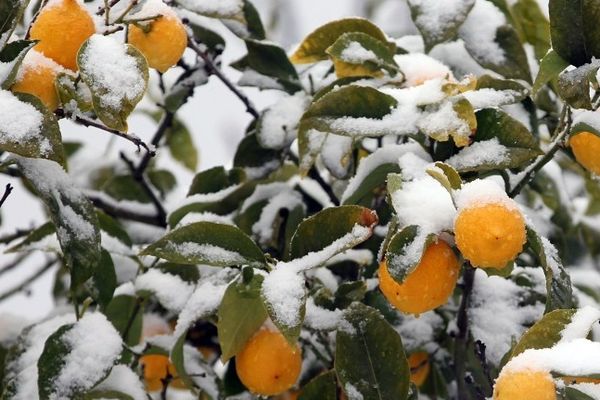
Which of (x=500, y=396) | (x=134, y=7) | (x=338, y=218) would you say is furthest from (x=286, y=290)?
(x=134, y=7)

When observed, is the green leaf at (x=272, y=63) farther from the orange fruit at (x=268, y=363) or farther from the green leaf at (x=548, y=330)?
the green leaf at (x=548, y=330)

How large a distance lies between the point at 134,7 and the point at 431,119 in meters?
0.29

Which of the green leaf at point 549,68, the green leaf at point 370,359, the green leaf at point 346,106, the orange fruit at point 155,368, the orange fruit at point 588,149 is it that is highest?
the green leaf at point 549,68

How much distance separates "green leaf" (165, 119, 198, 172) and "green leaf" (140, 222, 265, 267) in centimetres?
72

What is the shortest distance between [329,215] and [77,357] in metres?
0.28

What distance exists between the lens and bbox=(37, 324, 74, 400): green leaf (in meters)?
0.84

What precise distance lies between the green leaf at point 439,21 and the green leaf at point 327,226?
0.26 metres

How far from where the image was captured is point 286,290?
0.77 meters

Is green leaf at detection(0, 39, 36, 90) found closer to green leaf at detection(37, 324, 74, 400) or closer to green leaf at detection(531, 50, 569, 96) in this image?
green leaf at detection(37, 324, 74, 400)

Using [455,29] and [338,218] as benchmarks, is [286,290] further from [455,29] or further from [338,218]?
[455,29]

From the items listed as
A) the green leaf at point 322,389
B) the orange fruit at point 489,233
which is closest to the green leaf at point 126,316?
the green leaf at point 322,389

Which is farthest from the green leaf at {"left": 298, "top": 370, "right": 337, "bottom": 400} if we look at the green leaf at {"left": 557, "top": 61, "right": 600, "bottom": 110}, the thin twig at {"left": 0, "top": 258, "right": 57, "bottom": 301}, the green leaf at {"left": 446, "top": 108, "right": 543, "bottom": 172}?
the thin twig at {"left": 0, "top": 258, "right": 57, "bottom": 301}

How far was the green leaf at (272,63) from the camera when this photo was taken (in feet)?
3.68

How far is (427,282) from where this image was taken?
2.45 feet
